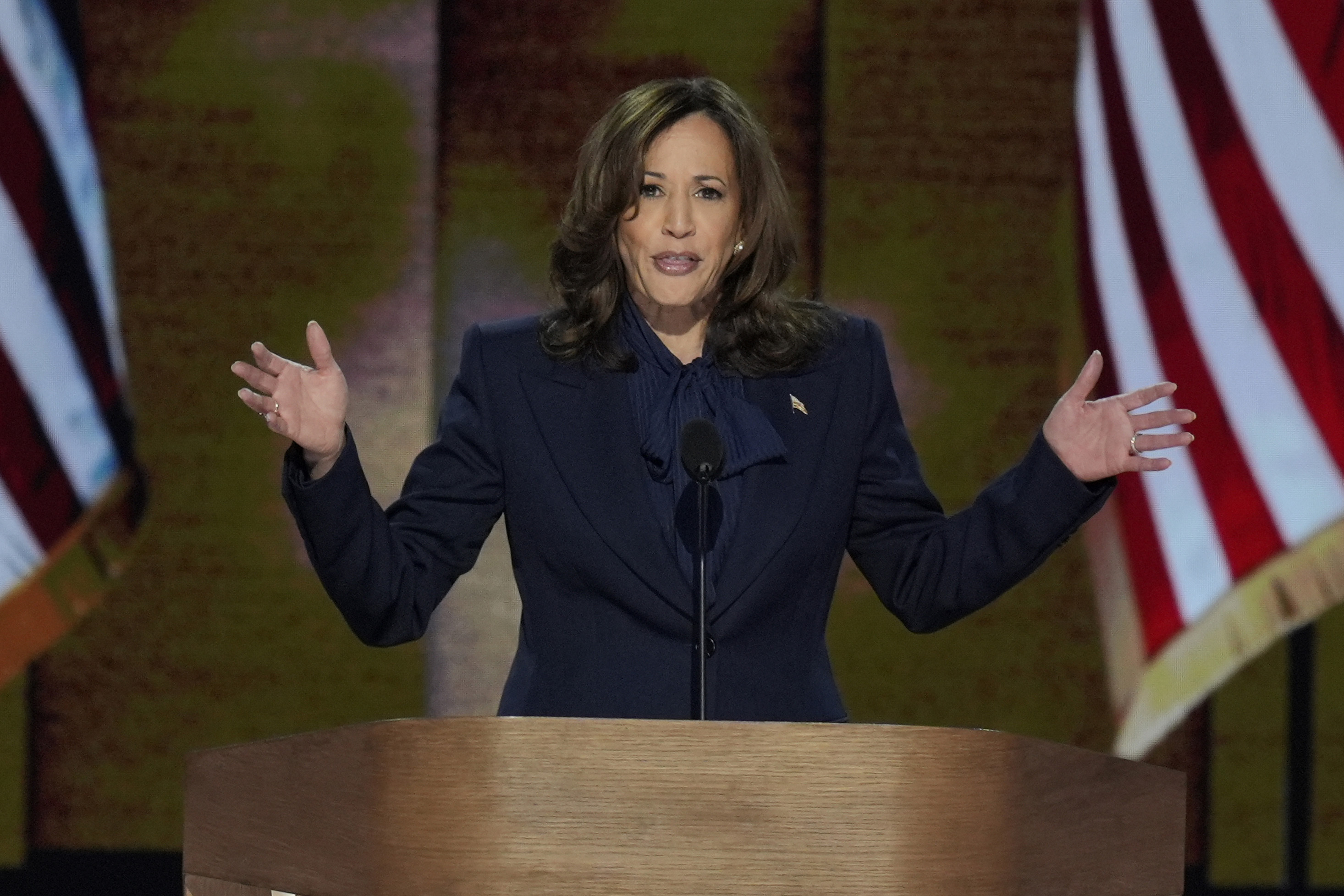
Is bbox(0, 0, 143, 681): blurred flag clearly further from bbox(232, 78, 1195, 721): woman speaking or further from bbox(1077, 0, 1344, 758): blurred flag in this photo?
bbox(1077, 0, 1344, 758): blurred flag

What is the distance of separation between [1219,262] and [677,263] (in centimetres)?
232

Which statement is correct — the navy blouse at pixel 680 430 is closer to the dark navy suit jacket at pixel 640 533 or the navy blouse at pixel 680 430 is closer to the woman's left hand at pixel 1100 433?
the dark navy suit jacket at pixel 640 533

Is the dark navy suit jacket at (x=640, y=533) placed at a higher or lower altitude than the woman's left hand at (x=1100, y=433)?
lower

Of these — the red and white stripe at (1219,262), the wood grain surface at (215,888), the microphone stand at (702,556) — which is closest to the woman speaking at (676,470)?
the microphone stand at (702,556)

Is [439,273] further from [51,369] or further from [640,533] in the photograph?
[640,533]

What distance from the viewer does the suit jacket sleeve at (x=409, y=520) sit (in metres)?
1.86

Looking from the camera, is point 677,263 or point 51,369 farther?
point 51,369

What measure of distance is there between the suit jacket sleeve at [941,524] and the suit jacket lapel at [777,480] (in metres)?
0.08

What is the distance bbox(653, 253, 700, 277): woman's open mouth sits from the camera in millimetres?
2092

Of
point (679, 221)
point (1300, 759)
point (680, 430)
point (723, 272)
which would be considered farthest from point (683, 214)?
point (1300, 759)

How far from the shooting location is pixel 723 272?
219 centimetres

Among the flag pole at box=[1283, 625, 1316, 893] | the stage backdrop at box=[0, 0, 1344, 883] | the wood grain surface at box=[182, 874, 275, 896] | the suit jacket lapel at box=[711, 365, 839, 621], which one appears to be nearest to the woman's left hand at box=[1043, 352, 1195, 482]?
the suit jacket lapel at box=[711, 365, 839, 621]

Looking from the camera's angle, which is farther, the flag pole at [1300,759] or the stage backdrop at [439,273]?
the flag pole at [1300,759]

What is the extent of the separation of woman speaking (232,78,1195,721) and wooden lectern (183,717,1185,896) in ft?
1.75
